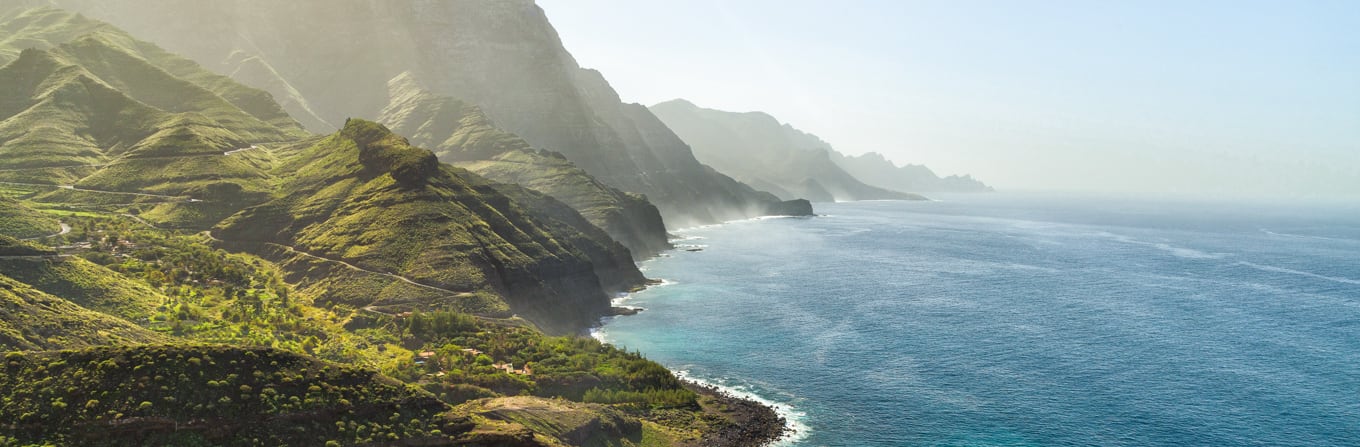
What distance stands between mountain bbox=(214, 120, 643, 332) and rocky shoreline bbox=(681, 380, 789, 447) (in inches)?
1773

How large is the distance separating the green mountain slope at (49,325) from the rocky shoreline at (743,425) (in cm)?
5977

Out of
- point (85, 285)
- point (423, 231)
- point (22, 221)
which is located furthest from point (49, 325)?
point (22, 221)

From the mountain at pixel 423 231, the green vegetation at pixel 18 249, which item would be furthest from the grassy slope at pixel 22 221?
the mountain at pixel 423 231

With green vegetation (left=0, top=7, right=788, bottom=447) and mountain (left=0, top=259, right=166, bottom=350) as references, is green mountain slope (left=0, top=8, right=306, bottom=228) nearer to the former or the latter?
green vegetation (left=0, top=7, right=788, bottom=447)

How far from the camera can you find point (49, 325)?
233 feet

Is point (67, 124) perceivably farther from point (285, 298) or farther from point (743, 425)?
point (743, 425)

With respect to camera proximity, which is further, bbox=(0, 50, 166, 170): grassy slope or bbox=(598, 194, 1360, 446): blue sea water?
bbox=(0, 50, 166, 170): grassy slope

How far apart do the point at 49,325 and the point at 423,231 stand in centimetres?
6608

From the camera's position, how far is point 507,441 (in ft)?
211

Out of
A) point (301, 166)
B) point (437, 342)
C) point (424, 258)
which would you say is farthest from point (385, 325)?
point (301, 166)

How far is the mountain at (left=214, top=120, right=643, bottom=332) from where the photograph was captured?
419 ft

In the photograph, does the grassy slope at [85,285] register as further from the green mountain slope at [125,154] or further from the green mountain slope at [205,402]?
the green mountain slope at [125,154]

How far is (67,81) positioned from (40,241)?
114 metres

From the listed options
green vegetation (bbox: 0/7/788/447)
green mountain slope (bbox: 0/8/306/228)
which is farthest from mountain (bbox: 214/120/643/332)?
green mountain slope (bbox: 0/8/306/228)
